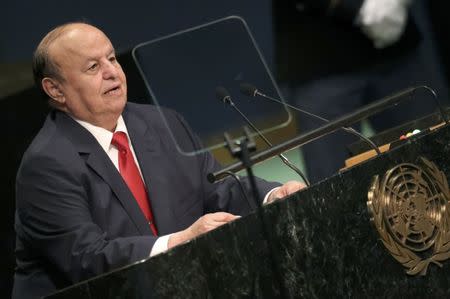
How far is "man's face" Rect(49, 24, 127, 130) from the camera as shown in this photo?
3.21 metres

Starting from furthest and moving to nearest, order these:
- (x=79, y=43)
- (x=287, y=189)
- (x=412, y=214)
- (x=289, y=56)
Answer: (x=289, y=56), (x=79, y=43), (x=287, y=189), (x=412, y=214)

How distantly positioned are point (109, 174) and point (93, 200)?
110mm

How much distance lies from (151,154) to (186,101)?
761mm

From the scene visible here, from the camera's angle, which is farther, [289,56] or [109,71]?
[289,56]

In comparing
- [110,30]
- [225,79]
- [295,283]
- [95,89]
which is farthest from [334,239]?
[110,30]

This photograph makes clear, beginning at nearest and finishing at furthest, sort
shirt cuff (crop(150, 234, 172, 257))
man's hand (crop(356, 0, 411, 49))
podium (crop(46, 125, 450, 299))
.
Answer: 1. podium (crop(46, 125, 450, 299))
2. shirt cuff (crop(150, 234, 172, 257))
3. man's hand (crop(356, 0, 411, 49))

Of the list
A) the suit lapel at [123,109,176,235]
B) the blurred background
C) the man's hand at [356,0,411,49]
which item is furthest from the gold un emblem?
the man's hand at [356,0,411,49]

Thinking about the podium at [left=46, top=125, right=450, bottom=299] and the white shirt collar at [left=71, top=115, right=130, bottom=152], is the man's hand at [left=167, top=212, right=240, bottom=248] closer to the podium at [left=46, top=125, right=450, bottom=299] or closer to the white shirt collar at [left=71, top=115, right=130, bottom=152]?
the podium at [left=46, top=125, right=450, bottom=299]

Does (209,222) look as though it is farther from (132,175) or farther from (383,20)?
(383,20)

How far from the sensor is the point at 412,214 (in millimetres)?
2607

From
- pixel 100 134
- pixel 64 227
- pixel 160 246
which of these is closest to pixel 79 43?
pixel 100 134

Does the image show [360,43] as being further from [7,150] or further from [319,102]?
[7,150]

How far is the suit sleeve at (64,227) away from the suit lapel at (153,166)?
23cm

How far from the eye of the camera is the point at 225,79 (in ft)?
13.1
